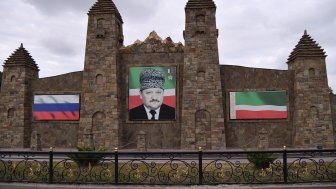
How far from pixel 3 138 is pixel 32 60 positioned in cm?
603

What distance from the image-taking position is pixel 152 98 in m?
23.9

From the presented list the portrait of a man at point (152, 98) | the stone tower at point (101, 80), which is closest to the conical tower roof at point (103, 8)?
the stone tower at point (101, 80)

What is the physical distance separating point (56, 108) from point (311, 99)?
17035 millimetres

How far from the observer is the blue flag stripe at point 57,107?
977 inches

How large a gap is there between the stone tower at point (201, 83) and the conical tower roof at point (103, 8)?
5194 millimetres

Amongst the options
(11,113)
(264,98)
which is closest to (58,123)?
(11,113)

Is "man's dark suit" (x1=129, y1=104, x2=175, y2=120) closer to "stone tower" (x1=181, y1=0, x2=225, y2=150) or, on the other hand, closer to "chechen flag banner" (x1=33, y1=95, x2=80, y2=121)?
"stone tower" (x1=181, y1=0, x2=225, y2=150)

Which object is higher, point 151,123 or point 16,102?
point 16,102

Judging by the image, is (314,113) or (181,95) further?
(181,95)

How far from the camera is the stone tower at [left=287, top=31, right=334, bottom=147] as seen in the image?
22438 mm

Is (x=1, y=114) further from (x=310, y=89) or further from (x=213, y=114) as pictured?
(x=310, y=89)

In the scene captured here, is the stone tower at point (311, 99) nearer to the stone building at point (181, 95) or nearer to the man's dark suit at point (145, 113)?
the stone building at point (181, 95)

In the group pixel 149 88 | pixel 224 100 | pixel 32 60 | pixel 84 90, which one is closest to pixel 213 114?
pixel 224 100

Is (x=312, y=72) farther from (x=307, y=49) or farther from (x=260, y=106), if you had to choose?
(x=260, y=106)
